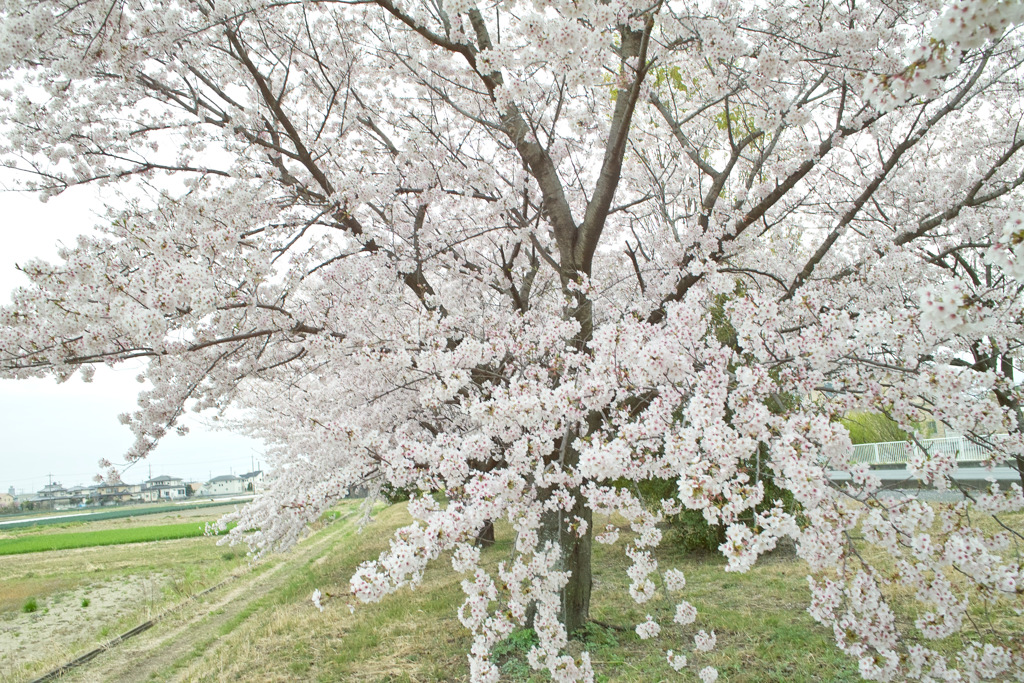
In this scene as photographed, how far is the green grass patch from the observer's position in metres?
28.1

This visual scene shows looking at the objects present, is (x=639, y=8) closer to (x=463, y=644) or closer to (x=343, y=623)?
(x=463, y=644)

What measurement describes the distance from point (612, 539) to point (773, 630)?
2.57 meters

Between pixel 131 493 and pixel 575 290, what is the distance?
345 feet

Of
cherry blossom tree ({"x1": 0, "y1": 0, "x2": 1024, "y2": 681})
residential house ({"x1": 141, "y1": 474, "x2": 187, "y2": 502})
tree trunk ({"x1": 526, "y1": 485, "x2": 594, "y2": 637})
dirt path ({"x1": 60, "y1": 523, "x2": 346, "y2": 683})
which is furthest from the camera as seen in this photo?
residential house ({"x1": 141, "y1": 474, "x2": 187, "y2": 502})

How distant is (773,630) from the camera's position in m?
6.01

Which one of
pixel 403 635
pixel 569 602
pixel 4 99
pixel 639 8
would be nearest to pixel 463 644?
pixel 403 635

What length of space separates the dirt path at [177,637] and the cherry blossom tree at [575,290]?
7.34 feet

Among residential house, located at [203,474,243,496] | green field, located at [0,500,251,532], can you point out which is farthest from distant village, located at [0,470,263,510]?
green field, located at [0,500,251,532]

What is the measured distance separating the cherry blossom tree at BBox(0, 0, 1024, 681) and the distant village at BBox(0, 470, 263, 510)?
7126 centimetres

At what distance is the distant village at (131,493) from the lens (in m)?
74.8

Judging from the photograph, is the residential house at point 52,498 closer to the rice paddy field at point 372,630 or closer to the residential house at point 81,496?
the residential house at point 81,496

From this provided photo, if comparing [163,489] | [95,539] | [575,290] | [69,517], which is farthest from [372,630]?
[163,489]

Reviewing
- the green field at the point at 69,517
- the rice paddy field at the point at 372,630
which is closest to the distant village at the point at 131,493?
the green field at the point at 69,517

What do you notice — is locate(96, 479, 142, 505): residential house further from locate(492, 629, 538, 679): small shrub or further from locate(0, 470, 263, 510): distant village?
locate(492, 629, 538, 679): small shrub
